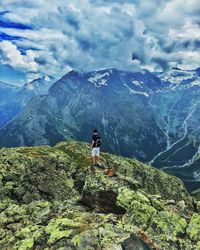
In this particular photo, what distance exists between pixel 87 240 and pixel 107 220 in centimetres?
616

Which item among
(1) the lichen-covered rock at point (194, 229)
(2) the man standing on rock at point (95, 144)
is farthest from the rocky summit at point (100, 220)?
(2) the man standing on rock at point (95, 144)

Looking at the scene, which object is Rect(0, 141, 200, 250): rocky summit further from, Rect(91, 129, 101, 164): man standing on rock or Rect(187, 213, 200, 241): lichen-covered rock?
Rect(91, 129, 101, 164): man standing on rock

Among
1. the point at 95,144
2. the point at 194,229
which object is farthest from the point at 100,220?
the point at 95,144

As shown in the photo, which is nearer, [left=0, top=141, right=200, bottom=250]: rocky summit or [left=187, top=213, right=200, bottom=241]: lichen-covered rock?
[left=0, top=141, right=200, bottom=250]: rocky summit

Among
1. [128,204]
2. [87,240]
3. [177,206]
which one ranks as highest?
[87,240]

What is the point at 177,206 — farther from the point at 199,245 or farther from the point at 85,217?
the point at 85,217

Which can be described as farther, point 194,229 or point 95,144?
point 95,144

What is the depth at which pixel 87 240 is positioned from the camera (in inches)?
1341

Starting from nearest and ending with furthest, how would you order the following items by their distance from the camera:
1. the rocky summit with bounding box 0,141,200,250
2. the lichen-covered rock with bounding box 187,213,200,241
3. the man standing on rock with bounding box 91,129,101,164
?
the rocky summit with bounding box 0,141,200,250
the lichen-covered rock with bounding box 187,213,200,241
the man standing on rock with bounding box 91,129,101,164

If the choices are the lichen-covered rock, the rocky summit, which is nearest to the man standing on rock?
the rocky summit

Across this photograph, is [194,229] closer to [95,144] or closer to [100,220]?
[100,220]

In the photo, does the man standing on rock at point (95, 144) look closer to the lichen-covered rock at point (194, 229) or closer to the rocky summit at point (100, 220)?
the rocky summit at point (100, 220)

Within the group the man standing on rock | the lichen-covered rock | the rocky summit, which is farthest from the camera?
the man standing on rock

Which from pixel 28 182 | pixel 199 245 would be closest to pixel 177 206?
pixel 199 245
